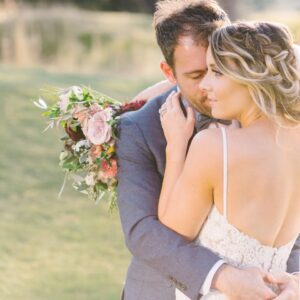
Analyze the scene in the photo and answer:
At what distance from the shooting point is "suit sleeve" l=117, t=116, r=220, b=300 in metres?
3.41

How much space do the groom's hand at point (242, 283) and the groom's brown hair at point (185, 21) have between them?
0.90 meters

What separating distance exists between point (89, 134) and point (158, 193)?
453 mm

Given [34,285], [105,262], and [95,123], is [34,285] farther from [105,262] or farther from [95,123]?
[95,123]

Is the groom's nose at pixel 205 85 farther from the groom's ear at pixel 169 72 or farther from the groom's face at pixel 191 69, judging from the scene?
the groom's ear at pixel 169 72

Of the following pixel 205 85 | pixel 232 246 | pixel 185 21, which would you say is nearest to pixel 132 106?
pixel 185 21

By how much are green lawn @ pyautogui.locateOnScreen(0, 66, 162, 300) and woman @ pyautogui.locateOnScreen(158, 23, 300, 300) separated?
151 inches

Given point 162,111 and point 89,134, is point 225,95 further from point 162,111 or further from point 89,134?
point 89,134

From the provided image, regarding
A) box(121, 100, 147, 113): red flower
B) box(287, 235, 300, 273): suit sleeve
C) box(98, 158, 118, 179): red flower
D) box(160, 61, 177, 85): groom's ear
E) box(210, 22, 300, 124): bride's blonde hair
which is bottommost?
box(287, 235, 300, 273): suit sleeve

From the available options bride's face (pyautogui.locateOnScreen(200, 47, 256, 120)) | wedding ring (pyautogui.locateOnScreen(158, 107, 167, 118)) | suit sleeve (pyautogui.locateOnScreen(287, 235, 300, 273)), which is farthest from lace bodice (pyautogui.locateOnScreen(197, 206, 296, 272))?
wedding ring (pyautogui.locateOnScreen(158, 107, 167, 118))

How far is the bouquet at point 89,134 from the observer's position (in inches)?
149

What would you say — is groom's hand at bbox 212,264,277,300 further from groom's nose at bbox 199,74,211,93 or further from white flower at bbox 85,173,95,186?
white flower at bbox 85,173,95,186

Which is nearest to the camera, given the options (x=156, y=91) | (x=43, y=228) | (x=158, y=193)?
(x=158, y=193)

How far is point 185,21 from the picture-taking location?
12.1 ft

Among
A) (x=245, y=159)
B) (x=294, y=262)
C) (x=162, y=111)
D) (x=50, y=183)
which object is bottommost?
(x=50, y=183)
